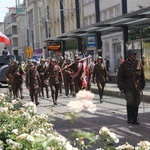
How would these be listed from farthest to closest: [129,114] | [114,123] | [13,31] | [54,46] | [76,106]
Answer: [13,31] → [54,46] → [114,123] → [129,114] → [76,106]

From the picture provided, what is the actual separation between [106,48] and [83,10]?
712cm

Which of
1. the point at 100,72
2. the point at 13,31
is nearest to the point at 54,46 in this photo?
the point at 100,72

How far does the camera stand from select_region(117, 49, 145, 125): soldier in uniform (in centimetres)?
1150

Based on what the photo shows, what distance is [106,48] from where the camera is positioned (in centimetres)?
4772

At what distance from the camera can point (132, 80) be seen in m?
11.6

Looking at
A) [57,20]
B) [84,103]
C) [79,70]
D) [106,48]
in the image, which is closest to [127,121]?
[79,70]

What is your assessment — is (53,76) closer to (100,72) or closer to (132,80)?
(100,72)

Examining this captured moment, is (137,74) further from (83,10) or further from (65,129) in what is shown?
(83,10)

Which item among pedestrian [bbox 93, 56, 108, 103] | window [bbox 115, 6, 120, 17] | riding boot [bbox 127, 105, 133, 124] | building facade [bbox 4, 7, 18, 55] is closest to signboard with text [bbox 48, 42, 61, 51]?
window [bbox 115, 6, 120, 17]

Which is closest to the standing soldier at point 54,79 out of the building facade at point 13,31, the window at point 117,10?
the window at point 117,10

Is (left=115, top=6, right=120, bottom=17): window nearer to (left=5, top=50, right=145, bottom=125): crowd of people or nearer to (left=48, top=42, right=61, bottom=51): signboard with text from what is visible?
(left=48, top=42, right=61, bottom=51): signboard with text

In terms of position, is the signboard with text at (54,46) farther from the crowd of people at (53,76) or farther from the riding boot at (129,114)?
the riding boot at (129,114)

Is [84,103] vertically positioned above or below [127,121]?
above

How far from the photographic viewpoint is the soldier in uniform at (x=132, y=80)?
37.7ft
